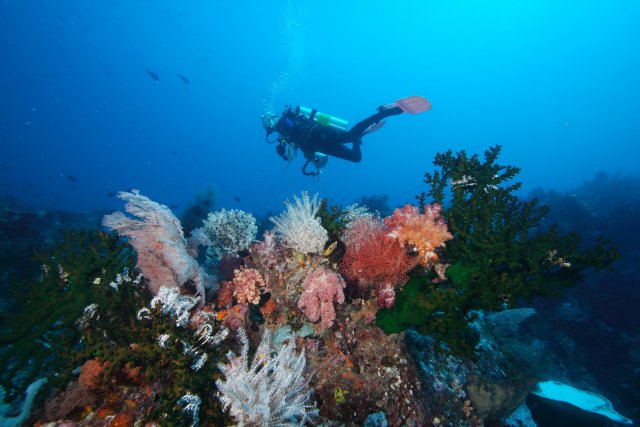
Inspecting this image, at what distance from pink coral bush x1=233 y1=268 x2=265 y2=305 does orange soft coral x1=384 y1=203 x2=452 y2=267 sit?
2318 millimetres

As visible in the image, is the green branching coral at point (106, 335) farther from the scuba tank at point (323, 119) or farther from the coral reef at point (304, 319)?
the scuba tank at point (323, 119)

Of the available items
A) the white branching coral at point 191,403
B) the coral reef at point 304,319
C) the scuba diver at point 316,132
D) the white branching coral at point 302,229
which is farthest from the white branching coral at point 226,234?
the scuba diver at point 316,132

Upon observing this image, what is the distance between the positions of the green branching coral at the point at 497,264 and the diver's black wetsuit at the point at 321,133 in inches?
402

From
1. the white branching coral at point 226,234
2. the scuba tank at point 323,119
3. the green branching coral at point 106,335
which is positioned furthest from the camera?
the scuba tank at point 323,119

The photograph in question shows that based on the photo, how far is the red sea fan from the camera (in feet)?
14.8

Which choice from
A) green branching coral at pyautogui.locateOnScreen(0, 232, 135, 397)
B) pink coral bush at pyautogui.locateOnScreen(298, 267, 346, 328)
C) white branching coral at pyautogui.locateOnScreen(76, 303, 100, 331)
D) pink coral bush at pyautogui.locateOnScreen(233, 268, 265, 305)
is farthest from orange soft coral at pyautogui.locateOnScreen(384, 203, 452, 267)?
white branching coral at pyautogui.locateOnScreen(76, 303, 100, 331)

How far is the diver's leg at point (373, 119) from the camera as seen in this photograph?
44.7ft

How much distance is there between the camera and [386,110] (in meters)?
13.8

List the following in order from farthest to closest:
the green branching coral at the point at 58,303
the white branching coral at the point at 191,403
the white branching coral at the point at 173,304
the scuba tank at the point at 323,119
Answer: the scuba tank at the point at 323,119 < the white branching coral at the point at 173,304 < the green branching coral at the point at 58,303 < the white branching coral at the point at 191,403

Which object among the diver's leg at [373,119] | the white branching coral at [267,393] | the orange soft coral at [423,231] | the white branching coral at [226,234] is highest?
the diver's leg at [373,119]

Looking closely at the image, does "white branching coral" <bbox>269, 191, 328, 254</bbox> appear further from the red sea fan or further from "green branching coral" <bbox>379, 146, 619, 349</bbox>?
"green branching coral" <bbox>379, 146, 619, 349</bbox>

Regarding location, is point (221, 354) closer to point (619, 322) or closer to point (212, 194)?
point (212, 194)

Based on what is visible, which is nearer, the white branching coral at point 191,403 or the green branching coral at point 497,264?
the white branching coral at point 191,403

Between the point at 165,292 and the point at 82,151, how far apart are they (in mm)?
205049
